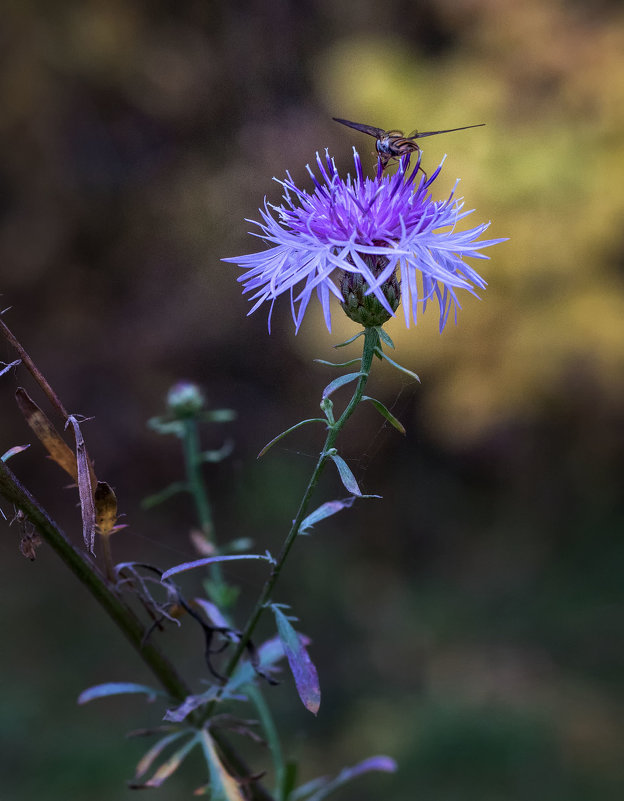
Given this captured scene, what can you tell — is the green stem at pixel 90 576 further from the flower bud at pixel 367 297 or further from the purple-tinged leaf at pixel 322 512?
the flower bud at pixel 367 297

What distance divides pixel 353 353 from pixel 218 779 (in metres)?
2.84

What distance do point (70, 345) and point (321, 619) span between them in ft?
6.04

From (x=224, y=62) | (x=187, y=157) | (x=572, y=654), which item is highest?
(x=224, y=62)

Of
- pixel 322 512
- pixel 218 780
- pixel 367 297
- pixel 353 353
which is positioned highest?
pixel 367 297

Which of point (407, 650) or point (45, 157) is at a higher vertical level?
point (45, 157)

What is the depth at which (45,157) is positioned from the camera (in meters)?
3.79

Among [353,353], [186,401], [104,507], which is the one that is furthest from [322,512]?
[353,353]

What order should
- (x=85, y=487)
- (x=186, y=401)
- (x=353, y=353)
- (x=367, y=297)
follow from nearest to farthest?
1. (x=85, y=487)
2. (x=367, y=297)
3. (x=186, y=401)
4. (x=353, y=353)

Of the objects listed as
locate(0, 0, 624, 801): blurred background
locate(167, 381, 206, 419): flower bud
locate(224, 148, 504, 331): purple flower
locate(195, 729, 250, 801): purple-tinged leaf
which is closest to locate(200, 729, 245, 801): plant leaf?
locate(195, 729, 250, 801): purple-tinged leaf

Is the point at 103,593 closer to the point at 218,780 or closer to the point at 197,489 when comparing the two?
the point at 218,780

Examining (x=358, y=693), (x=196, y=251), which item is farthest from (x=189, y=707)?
(x=196, y=251)

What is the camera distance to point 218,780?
2.11 feet

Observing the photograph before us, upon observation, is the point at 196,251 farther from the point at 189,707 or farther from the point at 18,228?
the point at 189,707

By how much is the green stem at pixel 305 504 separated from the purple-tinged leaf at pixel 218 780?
1.1 inches
